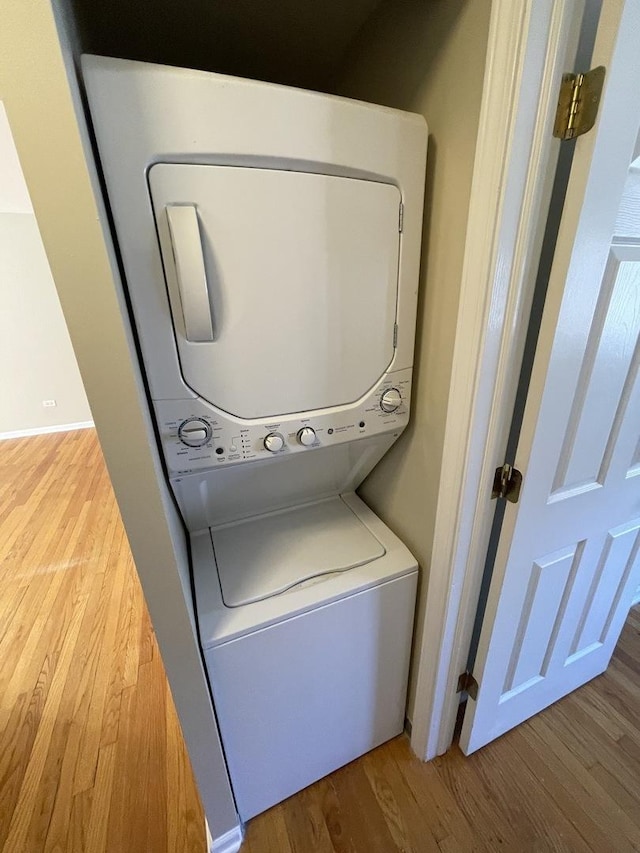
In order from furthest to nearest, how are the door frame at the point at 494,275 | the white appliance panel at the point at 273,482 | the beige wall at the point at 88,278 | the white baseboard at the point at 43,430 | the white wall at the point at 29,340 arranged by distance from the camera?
the white baseboard at the point at 43,430 < the white wall at the point at 29,340 < the white appliance panel at the point at 273,482 < the door frame at the point at 494,275 < the beige wall at the point at 88,278

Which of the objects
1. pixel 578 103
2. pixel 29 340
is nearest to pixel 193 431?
pixel 578 103

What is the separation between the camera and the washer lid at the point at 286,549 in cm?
99

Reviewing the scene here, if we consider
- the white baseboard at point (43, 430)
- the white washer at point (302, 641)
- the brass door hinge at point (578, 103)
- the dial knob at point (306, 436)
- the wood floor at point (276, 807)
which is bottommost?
the wood floor at point (276, 807)

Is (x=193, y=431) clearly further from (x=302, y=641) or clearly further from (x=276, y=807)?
(x=276, y=807)

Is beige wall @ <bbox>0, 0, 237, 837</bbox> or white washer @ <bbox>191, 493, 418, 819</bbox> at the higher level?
beige wall @ <bbox>0, 0, 237, 837</bbox>

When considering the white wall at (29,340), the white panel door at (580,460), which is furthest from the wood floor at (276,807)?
the white wall at (29,340)

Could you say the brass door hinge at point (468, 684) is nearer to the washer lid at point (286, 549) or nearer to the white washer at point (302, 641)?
the white washer at point (302, 641)

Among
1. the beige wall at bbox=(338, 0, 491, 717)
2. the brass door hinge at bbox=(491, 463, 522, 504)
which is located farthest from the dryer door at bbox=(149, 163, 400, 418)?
the brass door hinge at bbox=(491, 463, 522, 504)

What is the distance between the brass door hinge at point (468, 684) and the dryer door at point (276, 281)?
104 cm

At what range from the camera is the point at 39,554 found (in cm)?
227

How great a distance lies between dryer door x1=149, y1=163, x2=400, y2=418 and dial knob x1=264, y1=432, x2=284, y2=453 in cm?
5

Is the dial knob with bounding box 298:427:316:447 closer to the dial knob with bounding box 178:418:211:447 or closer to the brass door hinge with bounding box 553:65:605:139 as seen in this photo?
the dial knob with bounding box 178:418:211:447

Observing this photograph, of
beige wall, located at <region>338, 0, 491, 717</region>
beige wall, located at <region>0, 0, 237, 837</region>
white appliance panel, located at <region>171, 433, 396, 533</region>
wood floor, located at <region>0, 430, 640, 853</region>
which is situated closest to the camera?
beige wall, located at <region>0, 0, 237, 837</region>

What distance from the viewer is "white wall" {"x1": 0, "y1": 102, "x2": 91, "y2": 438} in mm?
3697
